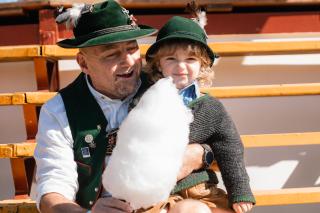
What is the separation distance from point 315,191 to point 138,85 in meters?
1.53

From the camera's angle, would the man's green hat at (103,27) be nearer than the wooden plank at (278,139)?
Yes

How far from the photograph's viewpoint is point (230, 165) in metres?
1.80

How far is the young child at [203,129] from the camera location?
177 cm

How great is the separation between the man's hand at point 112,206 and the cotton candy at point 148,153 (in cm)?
3

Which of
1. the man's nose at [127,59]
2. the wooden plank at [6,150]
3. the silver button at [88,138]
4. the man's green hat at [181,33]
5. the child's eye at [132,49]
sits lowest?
the wooden plank at [6,150]

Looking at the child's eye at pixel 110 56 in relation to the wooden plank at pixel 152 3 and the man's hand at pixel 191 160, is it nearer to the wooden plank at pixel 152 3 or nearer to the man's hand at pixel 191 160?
the man's hand at pixel 191 160

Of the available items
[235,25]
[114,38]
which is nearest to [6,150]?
[114,38]

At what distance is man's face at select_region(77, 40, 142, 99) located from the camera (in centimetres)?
176

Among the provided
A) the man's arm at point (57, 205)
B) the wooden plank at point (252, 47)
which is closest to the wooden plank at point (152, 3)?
the wooden plank at point (252, 47)

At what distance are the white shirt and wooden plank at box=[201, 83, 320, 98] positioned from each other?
47.6 inches

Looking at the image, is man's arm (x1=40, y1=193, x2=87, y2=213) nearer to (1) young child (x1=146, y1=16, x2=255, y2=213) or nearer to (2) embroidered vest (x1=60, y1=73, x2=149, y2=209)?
(2) embroidered vest (x1=60, y1=73, x2=149, y2=209)

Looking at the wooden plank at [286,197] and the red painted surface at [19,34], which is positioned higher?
the red painted surface at [19,34]

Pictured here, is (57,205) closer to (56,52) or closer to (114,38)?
(114,38)

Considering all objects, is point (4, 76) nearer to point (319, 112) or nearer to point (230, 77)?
point (230, 77)
